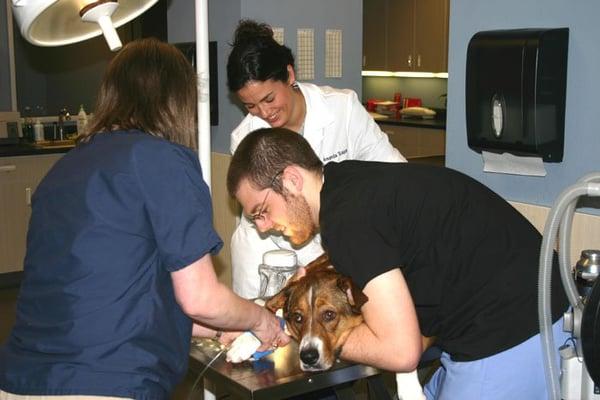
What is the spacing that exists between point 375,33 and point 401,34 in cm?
36

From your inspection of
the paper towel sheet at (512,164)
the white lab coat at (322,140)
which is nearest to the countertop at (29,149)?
the white lab coat at (322,140)

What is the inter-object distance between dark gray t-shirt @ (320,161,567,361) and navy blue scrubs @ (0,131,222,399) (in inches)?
12.9

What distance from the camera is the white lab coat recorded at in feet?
9.23

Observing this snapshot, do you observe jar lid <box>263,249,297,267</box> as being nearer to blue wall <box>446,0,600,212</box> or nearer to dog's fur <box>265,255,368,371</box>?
dog's fur <box>265,255,368,371</box>

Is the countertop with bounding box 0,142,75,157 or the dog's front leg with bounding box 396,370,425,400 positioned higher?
the countertop with bounding box 0,142,75,157

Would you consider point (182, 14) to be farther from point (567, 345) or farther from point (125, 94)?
point (567, 345)

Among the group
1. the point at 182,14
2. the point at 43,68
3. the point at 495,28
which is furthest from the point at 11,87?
the point at 495,28

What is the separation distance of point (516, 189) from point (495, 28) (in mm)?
550

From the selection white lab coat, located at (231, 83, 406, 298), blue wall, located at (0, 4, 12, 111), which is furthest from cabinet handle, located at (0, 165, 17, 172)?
white lab coat, located at (231, 83, 406, 298)

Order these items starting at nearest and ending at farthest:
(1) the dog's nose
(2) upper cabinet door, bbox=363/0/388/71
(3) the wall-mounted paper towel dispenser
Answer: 1. (1) the dog's nose
2. (3) the wall-mounted paper towel dispenser
3. (2) upper cabinet door, bbox=363/0/388/71

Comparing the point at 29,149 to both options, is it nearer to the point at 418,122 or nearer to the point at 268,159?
the point at 418,122

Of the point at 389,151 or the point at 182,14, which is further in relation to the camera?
the point at 182,14

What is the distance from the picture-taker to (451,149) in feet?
9.55

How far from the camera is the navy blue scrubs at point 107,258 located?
5.17 feet
